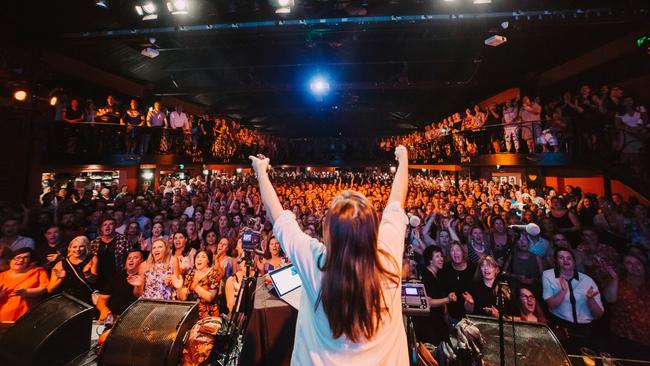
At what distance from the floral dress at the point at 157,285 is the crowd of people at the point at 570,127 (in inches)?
320

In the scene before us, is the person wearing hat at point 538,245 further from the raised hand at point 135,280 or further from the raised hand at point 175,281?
the raised hand at point 135,280

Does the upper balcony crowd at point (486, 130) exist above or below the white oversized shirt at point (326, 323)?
above

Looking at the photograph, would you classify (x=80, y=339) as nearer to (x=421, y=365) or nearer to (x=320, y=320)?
(x=320, y=320)

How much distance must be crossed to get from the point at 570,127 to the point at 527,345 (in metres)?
6.44

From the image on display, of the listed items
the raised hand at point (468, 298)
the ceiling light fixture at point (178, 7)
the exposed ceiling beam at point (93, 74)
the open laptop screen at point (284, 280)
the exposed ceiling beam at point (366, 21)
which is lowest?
the raised hand at point (468, 298)

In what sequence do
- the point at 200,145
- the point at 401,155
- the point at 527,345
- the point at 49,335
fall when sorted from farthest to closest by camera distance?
the point at 200,145
the point at 49,335
the point at 527,345
the point at 401,155

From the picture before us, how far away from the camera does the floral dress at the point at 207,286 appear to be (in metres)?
2.65

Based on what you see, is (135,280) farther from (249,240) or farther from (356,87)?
(356,87)

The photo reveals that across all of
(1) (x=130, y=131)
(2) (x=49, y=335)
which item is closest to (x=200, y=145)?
(1) (x=130, y=131)

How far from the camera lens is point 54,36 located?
4.77 metres

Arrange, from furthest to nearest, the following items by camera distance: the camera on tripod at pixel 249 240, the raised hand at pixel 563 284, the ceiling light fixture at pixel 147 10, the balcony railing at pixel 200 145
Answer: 1. the balcony railing at pixel 200 145
2. the ceiling light fixture at pixel 147 10
3. the raised hand at pixel 563 284
4. the camera on tripod at pixel 249 240

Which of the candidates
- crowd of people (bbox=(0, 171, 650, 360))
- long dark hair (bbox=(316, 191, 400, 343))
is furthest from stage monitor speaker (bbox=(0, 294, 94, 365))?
long dark hair (bbox=(316, 191, 400, 343))

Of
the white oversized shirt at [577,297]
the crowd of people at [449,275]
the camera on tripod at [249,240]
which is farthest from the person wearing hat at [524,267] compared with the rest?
the camera on tripod at [249,240]

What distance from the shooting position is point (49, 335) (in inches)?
70.6
